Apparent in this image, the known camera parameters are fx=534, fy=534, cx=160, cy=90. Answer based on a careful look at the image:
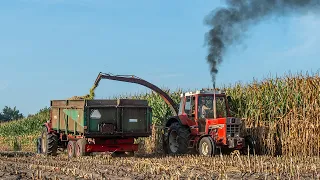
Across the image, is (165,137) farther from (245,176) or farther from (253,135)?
(245,176)

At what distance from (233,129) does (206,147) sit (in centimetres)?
102

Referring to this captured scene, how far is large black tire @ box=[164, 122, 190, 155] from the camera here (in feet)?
58.1

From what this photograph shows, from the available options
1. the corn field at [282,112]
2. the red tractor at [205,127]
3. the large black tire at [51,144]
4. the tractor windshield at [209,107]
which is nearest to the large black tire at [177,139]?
the red tractor at [205,127]

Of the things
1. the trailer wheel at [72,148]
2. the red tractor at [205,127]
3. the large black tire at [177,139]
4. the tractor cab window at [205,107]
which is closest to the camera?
the red tractor at [205,127]

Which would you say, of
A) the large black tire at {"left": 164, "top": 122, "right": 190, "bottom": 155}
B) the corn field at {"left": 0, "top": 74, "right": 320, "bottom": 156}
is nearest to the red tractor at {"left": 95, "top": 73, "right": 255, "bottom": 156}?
the large black tire at {"left": 164, "top": 122, "right": 190, "bottom": 155}

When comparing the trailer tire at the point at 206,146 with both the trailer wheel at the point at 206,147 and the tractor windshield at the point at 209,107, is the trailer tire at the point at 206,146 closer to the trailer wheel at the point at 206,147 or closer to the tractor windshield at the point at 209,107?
the trailer wheel at the point at 206,147

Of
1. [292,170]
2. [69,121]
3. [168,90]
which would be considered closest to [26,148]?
[168,90]

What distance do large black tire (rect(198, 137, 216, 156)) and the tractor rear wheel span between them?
803 millimetres

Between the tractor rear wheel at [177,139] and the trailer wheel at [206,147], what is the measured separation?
831 mm

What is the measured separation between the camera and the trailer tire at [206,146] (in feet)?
53.4

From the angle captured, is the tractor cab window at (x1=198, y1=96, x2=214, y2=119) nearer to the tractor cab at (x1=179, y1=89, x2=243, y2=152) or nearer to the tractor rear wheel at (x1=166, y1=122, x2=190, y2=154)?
the tractor cab at (x1=179, y1=89, x2=243, y2=152)

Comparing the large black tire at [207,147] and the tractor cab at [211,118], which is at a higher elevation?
the tractor cab at [211,118]

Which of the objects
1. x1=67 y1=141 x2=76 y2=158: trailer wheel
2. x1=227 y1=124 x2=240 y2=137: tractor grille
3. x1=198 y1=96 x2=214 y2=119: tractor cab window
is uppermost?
x1=198 y1=96 x2=214 y2=119: tractor cab window

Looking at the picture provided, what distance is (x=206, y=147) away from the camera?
16.8m
